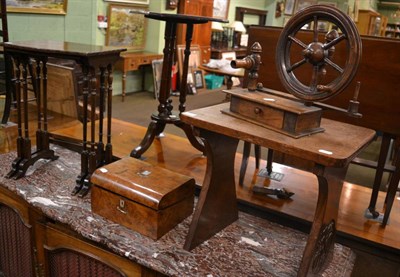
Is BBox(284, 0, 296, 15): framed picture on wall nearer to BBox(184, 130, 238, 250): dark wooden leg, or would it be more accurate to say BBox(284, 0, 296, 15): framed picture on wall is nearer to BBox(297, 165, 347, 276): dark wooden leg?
BBox(184, 130, 238, 250): dark wooden leg

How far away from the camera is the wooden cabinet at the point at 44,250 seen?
1.72 meters

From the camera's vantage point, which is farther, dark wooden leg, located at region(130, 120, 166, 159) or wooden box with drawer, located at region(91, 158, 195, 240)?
dark wooden leg, located at region(130, 120, 166, 159)

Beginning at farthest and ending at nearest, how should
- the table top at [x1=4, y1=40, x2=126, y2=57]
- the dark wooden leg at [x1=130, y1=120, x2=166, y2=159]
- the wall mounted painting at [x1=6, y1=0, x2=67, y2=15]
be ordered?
the wall mounted painting at [x1=6, y1=0, x2=67, y2=15] → the dark wooden leg at [x1=130, y1=120, x2=166, y2=159] → the table top at [x1=4, y1=40, x2=126, y2=57]

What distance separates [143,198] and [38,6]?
3675 mm

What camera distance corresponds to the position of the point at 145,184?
5.73 ft

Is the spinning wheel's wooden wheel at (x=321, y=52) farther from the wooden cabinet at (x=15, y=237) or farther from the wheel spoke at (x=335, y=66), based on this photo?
the wooden cabinet at (x=15, y=237)

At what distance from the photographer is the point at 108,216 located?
182cm

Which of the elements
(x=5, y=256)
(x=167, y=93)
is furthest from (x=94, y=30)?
(x=5, y=256)

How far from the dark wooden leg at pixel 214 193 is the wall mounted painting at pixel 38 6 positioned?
11.7ft

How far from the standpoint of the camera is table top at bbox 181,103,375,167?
1.25 m

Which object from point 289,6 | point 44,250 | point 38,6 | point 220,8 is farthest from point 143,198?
point 289,6

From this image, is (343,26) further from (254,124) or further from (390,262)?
(390,262)

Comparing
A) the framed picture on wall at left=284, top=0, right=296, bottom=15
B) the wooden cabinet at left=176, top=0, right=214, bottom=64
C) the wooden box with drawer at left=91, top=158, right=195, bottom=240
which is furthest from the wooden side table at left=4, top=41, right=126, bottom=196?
the framed picture on wall at left=284, top=0, right=296, bottom=15

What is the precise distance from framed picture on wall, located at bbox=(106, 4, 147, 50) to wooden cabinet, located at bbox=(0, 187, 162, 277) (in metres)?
3.77
